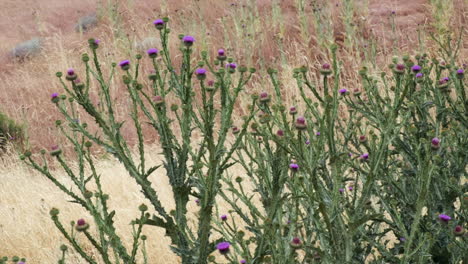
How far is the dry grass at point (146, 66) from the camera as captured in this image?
454 centimetres

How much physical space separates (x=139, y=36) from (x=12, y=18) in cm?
833

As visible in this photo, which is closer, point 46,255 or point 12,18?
point 46,255

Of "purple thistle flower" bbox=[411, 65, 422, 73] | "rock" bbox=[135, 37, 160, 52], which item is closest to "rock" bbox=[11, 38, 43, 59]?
"rock" bbox=[135, 37, 160, 52]

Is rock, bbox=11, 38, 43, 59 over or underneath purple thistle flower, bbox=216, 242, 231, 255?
underneath

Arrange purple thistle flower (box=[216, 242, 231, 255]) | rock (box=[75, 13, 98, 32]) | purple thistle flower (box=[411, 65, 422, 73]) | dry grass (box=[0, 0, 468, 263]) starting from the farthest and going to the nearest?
1. rock (box=[75, 13, 98, 32])
2. dry grass (box=[0, 0, 468, 263])
3. purple thistle flower (box=[411, 65, 422, 73])
4. purple thistle flower (box=[216, 242, 231, 255])

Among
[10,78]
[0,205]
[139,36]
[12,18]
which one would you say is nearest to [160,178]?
[0,205]

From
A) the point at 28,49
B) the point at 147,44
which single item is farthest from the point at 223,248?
the point at 28,49

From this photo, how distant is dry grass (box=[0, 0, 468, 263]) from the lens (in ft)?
14.9

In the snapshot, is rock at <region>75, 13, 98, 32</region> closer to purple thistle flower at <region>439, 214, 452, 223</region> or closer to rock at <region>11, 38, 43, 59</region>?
rock at <region>11, 38, 43, 59</region>

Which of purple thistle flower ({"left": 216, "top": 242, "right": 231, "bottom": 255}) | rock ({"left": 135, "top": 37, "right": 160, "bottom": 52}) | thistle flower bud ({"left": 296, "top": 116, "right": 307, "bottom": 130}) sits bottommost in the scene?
rock ({"left": 135, "top": 37, "right": 160, "bottom": 52})

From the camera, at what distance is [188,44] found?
154 cm

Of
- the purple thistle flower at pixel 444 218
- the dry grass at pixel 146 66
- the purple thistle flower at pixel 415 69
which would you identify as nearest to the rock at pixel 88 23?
the dry grass at pixel 146 66

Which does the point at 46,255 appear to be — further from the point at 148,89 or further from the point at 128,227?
the point at 148,89

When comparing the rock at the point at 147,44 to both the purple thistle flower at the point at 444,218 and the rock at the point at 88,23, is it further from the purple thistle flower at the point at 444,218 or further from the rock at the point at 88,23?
the purple thistle flower at the point at 444,218
